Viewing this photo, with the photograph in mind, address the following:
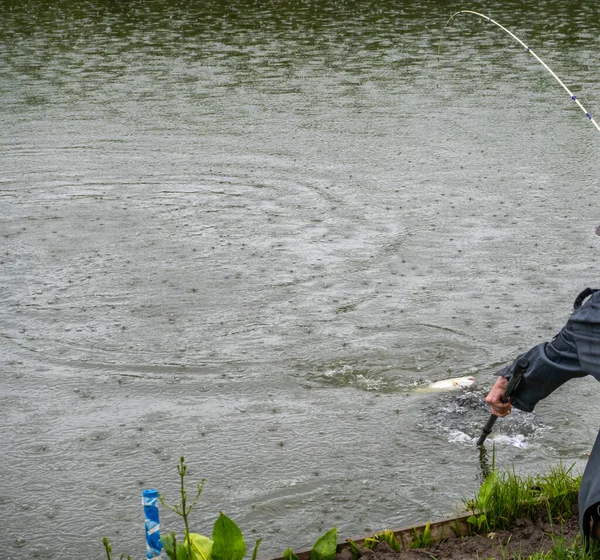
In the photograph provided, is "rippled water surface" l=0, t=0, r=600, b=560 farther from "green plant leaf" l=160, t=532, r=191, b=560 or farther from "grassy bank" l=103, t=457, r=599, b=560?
"green plant leaf" l=160, t=532, r=191, b=560

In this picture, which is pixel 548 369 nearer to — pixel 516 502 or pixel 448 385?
pixel 516 502

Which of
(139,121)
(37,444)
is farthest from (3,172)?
(37,444)

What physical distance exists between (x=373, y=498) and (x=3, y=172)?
320 inches

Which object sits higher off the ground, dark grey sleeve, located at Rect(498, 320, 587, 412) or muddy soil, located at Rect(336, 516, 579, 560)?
dark grey sleeve, located at Rect(498, 320, 587, 412)

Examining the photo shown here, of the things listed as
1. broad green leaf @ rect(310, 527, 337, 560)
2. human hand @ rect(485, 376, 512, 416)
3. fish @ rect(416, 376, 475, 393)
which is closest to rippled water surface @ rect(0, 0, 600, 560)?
fish @ rect(416, 376, 475, 393)

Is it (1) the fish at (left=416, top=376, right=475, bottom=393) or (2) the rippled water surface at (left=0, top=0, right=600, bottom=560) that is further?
(1) the fish at (left=416, top=376, right=475, bottom=393)

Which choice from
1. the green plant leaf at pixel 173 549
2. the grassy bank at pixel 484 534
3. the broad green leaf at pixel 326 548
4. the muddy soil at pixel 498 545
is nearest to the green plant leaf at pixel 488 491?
the grassy bank at pixel 484 534

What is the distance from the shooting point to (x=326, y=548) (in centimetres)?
443

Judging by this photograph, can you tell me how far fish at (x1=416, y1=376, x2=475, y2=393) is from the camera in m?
6.76

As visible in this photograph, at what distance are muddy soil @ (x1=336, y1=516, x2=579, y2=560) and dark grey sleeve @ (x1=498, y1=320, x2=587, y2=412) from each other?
581mm

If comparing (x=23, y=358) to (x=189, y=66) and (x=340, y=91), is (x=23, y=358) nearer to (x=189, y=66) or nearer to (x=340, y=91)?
(x=340, y=91)

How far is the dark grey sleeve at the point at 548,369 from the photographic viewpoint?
4344 millimetres

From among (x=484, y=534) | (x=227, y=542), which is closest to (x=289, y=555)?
(x=227, y=542)

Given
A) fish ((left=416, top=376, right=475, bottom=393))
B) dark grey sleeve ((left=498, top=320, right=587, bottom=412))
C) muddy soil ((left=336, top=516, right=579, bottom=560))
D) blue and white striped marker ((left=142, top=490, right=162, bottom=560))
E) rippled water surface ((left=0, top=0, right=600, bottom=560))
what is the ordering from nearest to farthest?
blue and white striped marker ((left=142, top=490, right=162, bottom=560)) < dark grey sleeve ((left=498, top=320, right=587, bottom=412)) < muddy soil ((left=336, top=516, right=579, bottom=560)) < rippled water surface ((left=0, top=0, right=600, bottom=560)) < fish ((left=416, top=376, right=475, bottom=393))
